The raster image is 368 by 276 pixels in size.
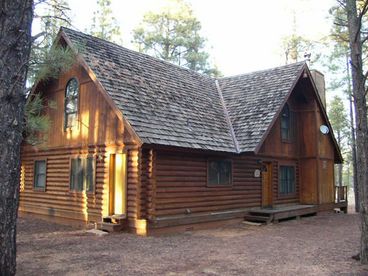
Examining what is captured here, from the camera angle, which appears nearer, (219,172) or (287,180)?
(219,172)

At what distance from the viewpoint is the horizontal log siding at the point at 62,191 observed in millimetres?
12398

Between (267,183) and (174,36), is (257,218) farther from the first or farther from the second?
(174,36)

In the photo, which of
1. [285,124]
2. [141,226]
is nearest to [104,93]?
[141,226]

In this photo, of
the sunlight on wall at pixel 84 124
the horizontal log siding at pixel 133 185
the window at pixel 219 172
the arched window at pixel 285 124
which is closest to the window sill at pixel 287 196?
the arched window at pixel 285 124

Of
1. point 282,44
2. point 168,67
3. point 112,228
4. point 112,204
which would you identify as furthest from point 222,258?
point 282,44

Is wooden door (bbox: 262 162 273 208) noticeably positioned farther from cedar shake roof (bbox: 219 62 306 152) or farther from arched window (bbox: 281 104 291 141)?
cedar shake roof (bbox: 219 62 306 152)

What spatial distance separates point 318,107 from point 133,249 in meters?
12.4

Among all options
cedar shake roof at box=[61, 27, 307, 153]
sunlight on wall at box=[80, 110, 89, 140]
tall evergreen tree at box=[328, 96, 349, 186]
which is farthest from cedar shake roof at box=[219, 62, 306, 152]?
tall evergreen tree at box=[328, 96, 349, 186]

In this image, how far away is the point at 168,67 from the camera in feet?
55.5

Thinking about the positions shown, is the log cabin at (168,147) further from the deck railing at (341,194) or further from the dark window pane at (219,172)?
the deck railing at (341,194)

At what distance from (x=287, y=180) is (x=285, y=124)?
247 cm

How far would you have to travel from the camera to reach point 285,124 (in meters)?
17.5

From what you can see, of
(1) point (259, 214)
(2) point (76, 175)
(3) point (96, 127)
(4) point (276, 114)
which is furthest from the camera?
(4) point (276, 114)

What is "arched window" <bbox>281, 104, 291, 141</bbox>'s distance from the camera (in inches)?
680
